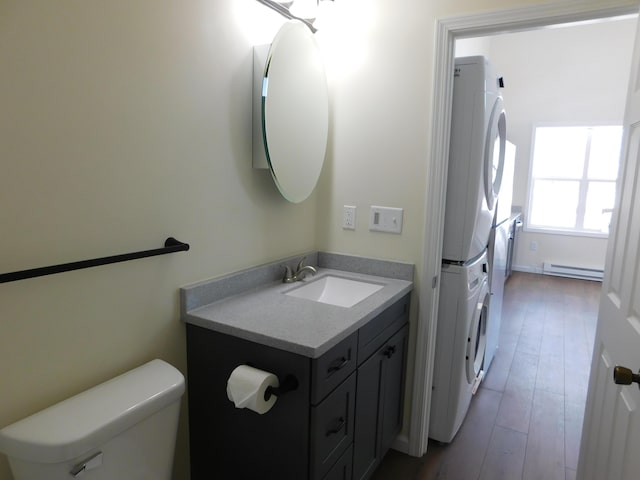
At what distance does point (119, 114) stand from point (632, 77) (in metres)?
1.60

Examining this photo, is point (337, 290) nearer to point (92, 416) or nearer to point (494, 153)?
point (494, 153)

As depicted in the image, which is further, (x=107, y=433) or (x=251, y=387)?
(x=251, y=387)

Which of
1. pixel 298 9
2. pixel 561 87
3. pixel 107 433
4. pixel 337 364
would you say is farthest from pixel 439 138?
pixel 561 87

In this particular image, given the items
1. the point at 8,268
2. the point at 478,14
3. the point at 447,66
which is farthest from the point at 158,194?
the point at 478,14

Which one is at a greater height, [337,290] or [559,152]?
[559,152]

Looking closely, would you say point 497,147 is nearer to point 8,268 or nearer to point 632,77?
point 632,77

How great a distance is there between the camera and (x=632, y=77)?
1.38m

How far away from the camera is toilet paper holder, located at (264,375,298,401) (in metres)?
1.31

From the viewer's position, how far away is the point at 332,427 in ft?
4.74

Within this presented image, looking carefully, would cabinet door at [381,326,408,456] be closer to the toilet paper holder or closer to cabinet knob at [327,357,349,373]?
cabinet knob at [327,357,349,373]

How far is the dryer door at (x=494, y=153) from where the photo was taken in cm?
206

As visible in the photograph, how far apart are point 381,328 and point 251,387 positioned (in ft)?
2.14

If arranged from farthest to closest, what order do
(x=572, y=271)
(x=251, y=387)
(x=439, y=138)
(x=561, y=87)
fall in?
(x=572, y=271) → (x=561, y=87) → (x=439, y=138) → (x=251, y=387)

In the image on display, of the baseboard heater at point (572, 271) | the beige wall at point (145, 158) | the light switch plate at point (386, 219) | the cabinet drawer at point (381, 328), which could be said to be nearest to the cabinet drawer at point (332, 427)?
the cabinet drawer at point (381, 328)
